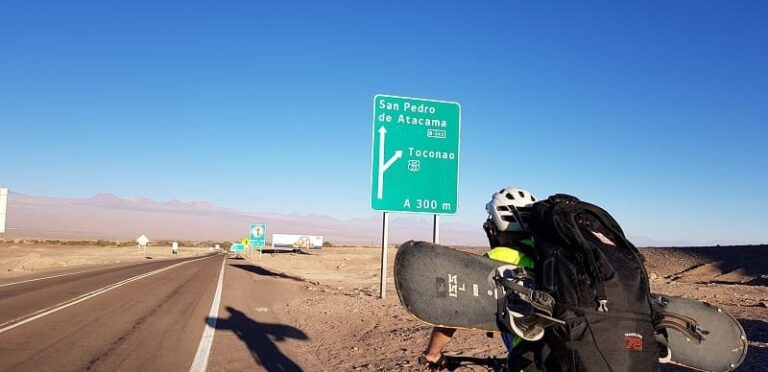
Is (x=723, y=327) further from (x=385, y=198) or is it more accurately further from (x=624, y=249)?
(x=385, y=198)

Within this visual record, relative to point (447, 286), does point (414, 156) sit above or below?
above

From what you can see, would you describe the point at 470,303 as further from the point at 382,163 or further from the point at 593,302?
the point at 382,163

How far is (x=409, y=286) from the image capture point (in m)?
2.97

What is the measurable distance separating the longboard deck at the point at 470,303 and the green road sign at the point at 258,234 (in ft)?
185

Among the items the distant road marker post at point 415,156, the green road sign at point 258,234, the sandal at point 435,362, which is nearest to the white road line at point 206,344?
the distant road marker post at point 415,156

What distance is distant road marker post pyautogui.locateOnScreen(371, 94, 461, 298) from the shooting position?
14.3m

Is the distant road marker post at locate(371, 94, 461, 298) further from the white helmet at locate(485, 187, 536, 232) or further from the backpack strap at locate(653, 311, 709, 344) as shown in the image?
the backpack strap at locate(653, 311, 709, 344)

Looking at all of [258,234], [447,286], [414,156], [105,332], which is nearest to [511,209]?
[447,286]

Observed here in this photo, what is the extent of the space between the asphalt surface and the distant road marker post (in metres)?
4.41

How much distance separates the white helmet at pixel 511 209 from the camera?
122 inches

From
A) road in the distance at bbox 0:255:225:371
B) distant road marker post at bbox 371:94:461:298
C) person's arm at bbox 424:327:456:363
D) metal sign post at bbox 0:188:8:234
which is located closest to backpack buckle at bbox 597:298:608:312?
person's arm at bbox 424:327:456:363

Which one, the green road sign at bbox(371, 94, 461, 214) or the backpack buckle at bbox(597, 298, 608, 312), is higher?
the green road sign at bbox(371, 94, 461, 214)

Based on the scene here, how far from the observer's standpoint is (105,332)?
1033 cm

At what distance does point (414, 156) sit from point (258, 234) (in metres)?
46.3
